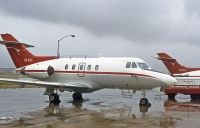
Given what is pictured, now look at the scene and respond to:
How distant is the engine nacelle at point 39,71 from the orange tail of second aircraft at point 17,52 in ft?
2.82

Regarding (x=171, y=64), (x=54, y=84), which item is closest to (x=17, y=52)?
(x=54, y=84)

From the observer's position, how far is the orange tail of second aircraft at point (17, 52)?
27.7 meters

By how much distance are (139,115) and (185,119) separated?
7.36ft

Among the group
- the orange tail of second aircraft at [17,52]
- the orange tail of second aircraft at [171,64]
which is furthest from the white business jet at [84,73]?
the orange tail of second aircraft at [171,64]

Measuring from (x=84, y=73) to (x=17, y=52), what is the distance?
642 cm

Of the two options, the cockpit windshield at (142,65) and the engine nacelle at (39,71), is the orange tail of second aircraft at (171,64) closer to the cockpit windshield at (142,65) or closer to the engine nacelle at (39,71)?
the cockpit windshield at (142,65)

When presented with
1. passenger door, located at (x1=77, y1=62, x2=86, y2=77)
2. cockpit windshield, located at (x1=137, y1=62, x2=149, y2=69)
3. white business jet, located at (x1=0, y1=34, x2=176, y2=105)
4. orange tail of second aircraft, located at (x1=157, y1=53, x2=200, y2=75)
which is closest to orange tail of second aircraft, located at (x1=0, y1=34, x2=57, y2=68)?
white business jet, located at (x1=0, y1=34, x2=176, y2=105)

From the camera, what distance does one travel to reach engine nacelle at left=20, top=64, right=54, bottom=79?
25656mm

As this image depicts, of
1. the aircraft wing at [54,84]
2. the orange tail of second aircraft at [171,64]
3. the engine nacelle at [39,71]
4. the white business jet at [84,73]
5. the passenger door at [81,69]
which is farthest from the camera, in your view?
the orange tail of second aircraft at [171,64]

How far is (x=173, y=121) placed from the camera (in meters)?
14.9

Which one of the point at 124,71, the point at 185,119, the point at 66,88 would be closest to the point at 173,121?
the point at 185,119

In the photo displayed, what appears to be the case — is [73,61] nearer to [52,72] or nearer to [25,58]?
[52,72]

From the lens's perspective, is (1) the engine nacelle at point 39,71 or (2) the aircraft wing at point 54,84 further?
(1) the engine nacelle at point 39,71

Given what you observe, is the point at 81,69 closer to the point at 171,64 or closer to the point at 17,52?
the point at 17,52
